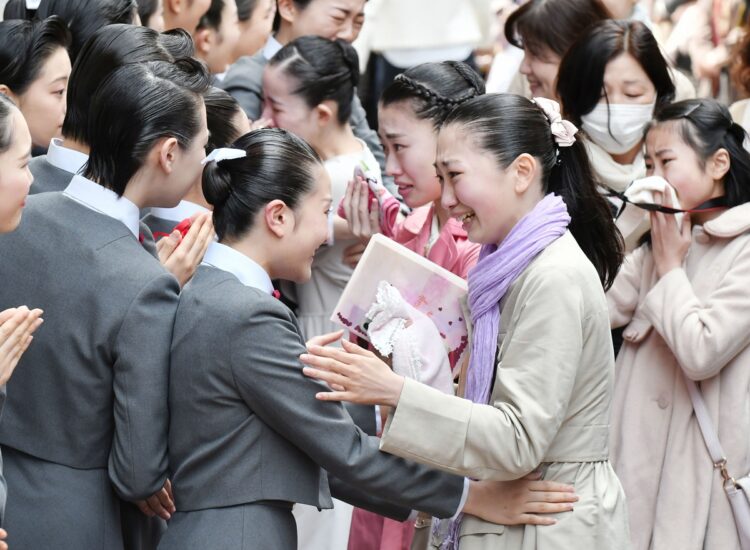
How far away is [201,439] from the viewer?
8.74 feet

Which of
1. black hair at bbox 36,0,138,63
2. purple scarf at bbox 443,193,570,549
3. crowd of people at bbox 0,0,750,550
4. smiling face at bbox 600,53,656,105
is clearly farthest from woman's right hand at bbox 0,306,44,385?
smiling face at bbox 600,53,656,105

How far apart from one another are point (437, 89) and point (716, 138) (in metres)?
0.87

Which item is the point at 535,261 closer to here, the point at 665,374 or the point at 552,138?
the point at 552,138

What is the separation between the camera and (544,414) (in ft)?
8.64

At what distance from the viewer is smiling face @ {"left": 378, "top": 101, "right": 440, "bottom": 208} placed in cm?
371

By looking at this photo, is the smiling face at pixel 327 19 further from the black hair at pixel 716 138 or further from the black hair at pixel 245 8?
the black hair at pixel 716 138

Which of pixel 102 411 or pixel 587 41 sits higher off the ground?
pixel 587 41

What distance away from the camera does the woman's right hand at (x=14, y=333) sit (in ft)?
8.14

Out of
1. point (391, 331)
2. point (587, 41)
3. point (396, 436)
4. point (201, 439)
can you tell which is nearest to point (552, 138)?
point (391, 331)

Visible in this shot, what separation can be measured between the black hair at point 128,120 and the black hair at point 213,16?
2314 millimetres

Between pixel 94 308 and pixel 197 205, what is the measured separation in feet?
3.75

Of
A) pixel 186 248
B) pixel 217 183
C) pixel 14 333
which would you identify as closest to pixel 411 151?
pixel 186 248

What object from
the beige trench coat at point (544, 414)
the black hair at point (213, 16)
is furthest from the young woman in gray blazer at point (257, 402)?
the black hair at point (213, 16)

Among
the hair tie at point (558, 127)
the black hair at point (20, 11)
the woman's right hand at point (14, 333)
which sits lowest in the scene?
the woman's right hand at point (14, 333)
